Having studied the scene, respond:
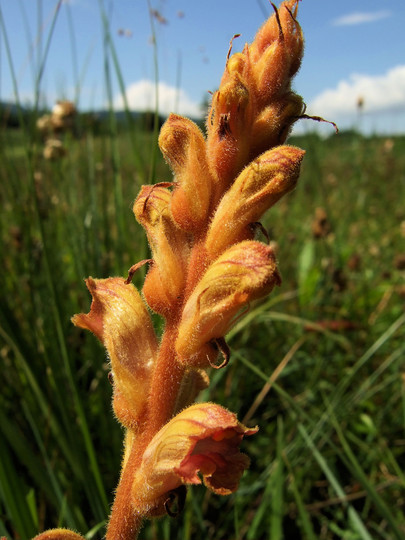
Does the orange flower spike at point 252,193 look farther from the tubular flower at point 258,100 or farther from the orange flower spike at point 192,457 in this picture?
the orange flower spike at point 192,457

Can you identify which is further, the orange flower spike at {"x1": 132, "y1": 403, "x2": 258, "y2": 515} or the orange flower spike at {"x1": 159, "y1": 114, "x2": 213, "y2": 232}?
the orange flower spike at {"x1": 159, "y1": 114, "x2": 213, "y2": 232}

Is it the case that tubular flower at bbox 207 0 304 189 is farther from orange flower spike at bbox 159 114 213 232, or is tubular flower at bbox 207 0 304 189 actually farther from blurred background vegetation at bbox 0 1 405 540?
blurred background vegetation at bbox 0 1 405 540

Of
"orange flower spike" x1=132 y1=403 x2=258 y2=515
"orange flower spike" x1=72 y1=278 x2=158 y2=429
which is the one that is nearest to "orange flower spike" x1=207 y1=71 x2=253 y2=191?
"orange flower spike" x1=72 y1=278 x2=158 y2=429

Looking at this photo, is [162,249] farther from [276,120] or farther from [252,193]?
[276,120]

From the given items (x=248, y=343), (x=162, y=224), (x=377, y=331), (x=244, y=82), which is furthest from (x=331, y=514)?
(x=244, y=82)

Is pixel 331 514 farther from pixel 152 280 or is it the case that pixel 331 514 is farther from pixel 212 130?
pixel 212 130
